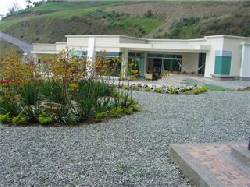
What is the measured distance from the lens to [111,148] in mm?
6000

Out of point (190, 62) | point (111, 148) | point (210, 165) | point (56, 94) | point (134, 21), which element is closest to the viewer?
point (210, 165)

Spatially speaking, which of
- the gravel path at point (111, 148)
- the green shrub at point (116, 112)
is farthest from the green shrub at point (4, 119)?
the green shrub at point (116, 112)

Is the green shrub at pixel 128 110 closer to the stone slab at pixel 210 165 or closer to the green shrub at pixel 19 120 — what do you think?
the green shrub at pixel 19 120

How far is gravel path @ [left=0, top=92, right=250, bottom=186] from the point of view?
4.76 metres

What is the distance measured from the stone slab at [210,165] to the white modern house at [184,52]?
19.2 m

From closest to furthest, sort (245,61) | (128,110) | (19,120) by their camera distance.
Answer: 1. (19,120)
2. (128,110)
3. (245,61)

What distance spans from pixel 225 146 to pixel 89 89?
418cm

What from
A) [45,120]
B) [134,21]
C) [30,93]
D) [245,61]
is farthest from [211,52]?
[134,21]

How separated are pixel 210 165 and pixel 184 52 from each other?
28.8m

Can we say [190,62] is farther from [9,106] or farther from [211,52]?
[9,106]

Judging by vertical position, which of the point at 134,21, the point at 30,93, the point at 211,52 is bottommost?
the point at 30,93

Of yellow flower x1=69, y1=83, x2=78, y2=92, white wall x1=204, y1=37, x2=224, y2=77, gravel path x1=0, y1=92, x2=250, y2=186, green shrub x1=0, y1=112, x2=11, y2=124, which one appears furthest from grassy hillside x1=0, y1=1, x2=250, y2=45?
green shrub x1=0, y1=112, x2=11, y2=124

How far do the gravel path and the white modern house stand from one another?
16.9 meters

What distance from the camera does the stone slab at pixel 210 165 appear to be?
4.35m
